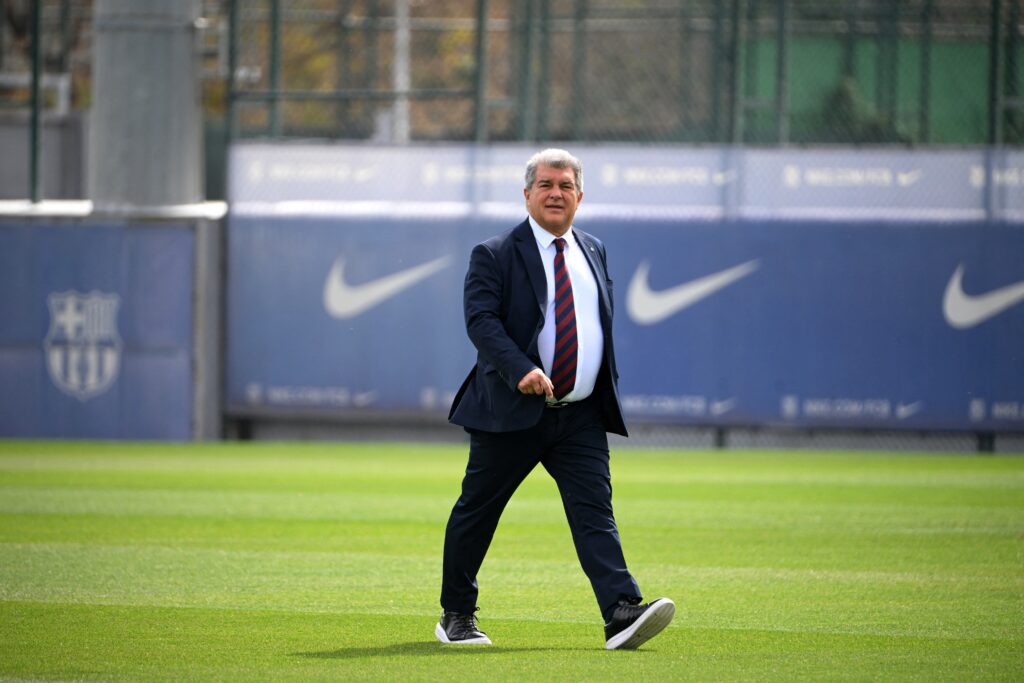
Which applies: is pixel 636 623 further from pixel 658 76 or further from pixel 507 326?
pixel 658 76

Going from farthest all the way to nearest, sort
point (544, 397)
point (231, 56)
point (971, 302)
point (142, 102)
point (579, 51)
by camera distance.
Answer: point (579, 51)
point (231, 56)
point (142, 102)
point (971, 302)
point (544, 397)

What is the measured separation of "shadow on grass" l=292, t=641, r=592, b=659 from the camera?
21.8 feet

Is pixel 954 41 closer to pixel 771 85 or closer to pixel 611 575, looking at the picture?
pixel 771 85

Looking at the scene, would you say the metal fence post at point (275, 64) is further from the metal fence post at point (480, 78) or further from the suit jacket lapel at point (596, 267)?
the suit jacket lapel at point (596, 267)

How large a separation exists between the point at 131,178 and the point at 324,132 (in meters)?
10.4

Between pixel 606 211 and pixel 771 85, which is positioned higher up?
pixel 771 85

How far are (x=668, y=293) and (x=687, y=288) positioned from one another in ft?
0.69

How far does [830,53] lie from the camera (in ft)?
88.8

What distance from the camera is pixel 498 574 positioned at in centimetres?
912

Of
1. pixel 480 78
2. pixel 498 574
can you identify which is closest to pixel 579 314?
pixel 498 574

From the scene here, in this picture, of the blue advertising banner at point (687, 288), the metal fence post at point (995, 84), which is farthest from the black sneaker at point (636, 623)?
the metal fence post at point (995, 84)

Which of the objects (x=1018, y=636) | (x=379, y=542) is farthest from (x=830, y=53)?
Answer: (x=1018, y=636)

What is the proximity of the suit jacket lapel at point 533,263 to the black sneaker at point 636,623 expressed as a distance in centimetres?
120

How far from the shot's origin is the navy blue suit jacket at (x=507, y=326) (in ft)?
22.1
